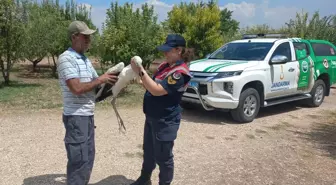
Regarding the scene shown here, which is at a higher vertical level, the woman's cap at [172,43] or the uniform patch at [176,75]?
the woman's cap at [172,43]

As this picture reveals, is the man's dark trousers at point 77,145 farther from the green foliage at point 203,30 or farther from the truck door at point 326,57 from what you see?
the green foliage at point 203,30

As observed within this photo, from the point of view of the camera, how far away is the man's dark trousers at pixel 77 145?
9.78 ft

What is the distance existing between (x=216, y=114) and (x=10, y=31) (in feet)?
23.1

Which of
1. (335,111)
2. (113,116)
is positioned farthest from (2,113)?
(335,111)

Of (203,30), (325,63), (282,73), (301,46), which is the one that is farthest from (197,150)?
(203,30)

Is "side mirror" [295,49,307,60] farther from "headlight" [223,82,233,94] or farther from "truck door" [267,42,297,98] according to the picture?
"headlight" [223,82,233,94]

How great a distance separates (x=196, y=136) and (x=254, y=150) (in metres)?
1.05

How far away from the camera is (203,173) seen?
4.33m

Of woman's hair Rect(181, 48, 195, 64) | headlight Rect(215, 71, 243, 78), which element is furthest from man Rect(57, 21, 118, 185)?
headlight Rect(215, 71, 243, 78)

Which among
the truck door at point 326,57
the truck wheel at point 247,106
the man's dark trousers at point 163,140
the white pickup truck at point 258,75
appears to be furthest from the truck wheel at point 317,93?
the man's dark trousers at point 163,140

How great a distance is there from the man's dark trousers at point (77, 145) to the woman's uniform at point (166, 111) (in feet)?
1.98

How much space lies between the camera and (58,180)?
13.1 feet

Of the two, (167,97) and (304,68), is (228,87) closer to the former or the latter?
(304,68)

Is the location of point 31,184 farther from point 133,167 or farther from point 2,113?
point 2,113
